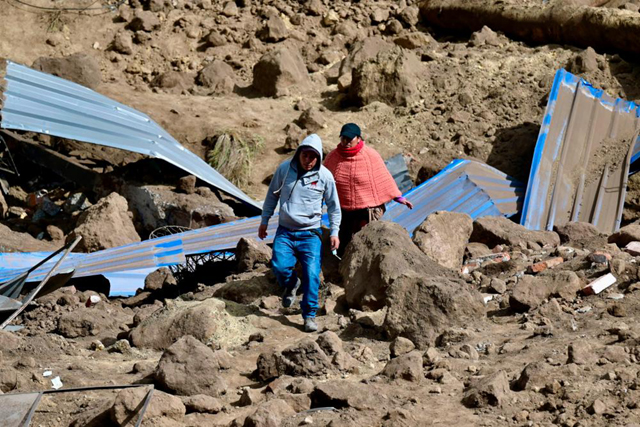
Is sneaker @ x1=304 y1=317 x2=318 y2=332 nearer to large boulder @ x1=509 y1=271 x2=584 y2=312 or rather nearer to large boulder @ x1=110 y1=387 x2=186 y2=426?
large boulder @ x1=509 y1=271 x2=584 y2=312

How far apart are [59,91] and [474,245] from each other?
5.94m

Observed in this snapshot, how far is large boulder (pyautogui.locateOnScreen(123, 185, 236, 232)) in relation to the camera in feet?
37.2

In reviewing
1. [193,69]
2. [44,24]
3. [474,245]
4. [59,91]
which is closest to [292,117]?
[193,69]

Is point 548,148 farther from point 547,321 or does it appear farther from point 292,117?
point 547,321

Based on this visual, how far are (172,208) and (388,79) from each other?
4.39 metres

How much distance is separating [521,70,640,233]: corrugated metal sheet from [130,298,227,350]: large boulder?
236 inches

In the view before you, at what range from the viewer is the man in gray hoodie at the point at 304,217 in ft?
23.3

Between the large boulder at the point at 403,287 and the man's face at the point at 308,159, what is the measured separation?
2.96ft

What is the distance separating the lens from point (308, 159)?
7.09 m

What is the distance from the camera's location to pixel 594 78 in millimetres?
14297

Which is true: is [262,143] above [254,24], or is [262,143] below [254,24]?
below

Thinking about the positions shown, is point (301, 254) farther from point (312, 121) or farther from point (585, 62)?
point (585, 62)

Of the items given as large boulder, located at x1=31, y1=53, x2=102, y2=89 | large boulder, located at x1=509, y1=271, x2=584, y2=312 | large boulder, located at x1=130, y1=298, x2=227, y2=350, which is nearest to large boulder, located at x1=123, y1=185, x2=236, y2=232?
large boulder, located at x1=31, y1=53, x2=102, y2=89

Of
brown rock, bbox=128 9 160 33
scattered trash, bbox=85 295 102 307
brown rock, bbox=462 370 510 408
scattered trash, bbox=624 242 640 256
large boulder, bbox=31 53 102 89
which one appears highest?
brown rock, bbox=128 9 160 33
